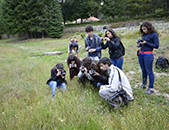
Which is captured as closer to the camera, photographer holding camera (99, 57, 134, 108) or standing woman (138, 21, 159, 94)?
photographer holding camera (99, 57, 134, 108)

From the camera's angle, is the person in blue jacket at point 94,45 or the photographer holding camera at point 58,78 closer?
the photographer holding camera at point 58,78

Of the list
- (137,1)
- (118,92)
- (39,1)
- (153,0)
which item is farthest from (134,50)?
(153,0)

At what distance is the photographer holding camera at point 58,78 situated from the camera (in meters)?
3.67

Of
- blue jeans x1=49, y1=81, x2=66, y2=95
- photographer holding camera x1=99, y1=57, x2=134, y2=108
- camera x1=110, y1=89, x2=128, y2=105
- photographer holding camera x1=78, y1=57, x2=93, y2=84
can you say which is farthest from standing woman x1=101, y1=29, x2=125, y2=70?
blue jeans x1=49, y1=81, x2=66, y2=95

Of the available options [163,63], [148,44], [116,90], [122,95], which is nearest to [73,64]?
[116,90]

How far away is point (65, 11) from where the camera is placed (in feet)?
117

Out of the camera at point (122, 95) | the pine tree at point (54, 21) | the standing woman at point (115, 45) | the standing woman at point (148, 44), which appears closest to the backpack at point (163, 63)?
the standing woman at point (148, 44)

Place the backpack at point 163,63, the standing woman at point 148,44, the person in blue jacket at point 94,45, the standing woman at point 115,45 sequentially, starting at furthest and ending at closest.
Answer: the backpack at point 163,63, the person in blue jacket at point 94,45, the standing woman at point 115,45, the standing woman at point 148,44

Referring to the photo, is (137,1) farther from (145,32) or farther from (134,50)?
(145,32)

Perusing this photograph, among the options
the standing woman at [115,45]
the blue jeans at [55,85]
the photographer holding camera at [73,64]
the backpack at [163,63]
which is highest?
the standing woman at [115,45]

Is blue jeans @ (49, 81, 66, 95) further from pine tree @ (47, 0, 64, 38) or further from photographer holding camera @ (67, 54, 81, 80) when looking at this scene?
pine tree @ (47, 0, 64, 38)

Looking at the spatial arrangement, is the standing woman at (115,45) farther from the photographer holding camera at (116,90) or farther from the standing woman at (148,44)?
the photographer holding camera at (116,90)

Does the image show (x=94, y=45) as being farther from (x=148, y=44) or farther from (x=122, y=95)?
(x=122, y=95)

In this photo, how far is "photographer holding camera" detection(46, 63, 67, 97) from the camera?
3.67 metres
